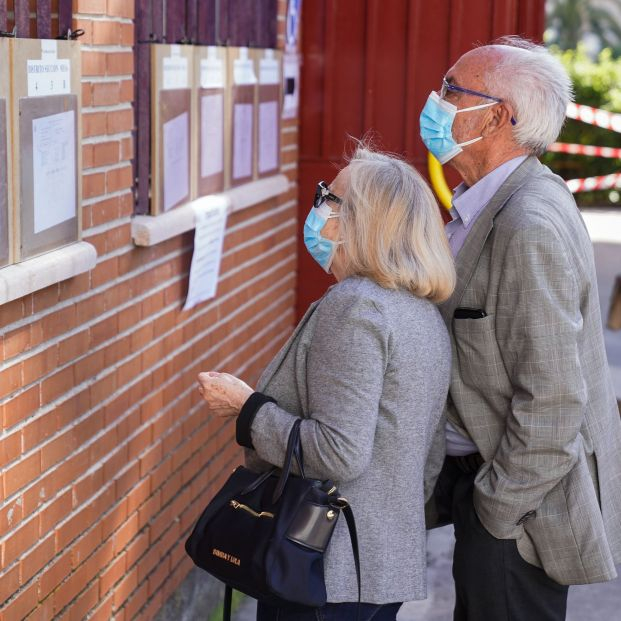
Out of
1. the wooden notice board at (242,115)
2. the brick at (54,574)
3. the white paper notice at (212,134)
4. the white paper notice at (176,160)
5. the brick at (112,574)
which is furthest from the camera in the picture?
the wooden notice board at (242,115)

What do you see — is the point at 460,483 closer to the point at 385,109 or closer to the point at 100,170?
the point at 100,170

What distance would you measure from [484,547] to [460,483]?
177 mm

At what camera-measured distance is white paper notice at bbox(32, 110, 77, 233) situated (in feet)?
9.08

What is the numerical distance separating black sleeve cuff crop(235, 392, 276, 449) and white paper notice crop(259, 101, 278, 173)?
102 inches

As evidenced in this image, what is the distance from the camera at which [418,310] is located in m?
2.54

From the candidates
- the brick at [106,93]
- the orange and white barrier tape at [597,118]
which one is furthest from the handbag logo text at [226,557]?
the orange and white barrier tape at [597,118]

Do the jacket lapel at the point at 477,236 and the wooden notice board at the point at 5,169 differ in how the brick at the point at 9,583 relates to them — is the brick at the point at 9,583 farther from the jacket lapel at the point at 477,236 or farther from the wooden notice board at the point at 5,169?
the jacket lapel at the point at 477,236

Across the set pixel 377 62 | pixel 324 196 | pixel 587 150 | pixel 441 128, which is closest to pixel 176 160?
pixel 441 128

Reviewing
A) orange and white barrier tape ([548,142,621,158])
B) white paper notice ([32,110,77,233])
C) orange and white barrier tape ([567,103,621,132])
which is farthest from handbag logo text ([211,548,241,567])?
orange and white barrier tape ([548,142,621,158])

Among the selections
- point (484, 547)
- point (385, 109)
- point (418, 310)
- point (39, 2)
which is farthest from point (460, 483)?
point (385, 109)

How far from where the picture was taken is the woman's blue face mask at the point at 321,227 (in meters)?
2.58

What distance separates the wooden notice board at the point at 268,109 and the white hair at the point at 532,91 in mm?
2051

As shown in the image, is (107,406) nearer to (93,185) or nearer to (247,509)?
(93,185)

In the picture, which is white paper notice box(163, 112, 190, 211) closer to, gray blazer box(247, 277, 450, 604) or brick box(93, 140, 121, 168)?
brick box(93, 140, 121, 168)
